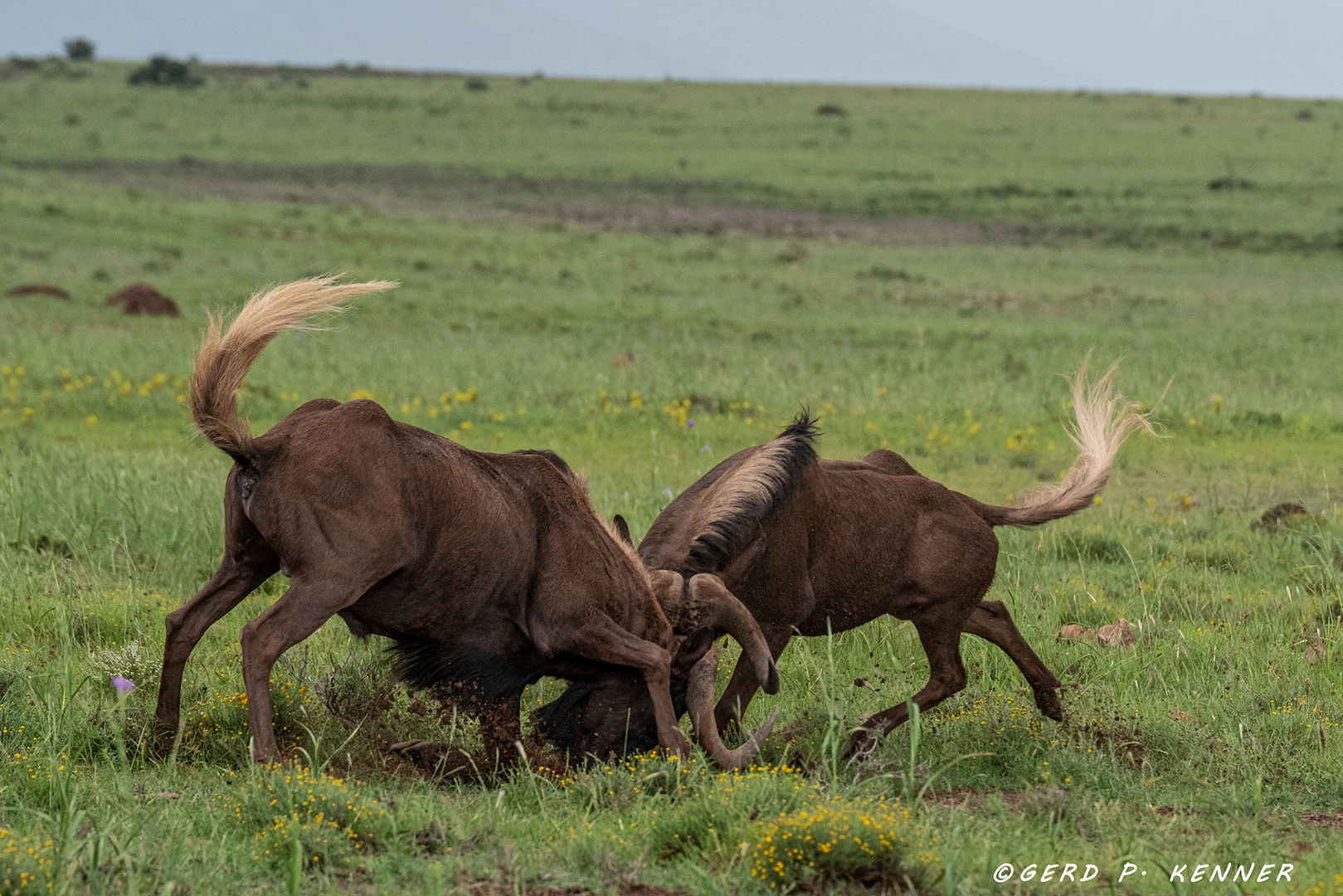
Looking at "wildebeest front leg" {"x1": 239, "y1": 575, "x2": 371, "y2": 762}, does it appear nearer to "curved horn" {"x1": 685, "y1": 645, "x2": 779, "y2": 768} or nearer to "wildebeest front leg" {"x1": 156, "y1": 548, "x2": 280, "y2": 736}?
"wildebeest front leg" {"x1": 156, "y1": 548, "x2": 280, "y2": 736}

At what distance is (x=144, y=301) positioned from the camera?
58.1 ft

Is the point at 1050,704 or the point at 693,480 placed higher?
the point at 693,480

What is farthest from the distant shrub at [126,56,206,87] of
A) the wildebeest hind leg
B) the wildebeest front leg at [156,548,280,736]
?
the wildebeest hind leg

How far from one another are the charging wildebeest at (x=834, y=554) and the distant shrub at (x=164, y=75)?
59953 millimetres

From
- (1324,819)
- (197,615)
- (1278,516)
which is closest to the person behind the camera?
(1324,819)

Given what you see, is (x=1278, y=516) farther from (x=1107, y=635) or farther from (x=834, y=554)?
(x=834, y=554)

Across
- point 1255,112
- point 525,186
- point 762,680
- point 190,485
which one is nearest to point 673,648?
point 762,680

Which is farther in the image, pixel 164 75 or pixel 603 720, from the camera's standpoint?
pixel 164 75

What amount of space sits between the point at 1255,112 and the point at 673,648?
6088 cm

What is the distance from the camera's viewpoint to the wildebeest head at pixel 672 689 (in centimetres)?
486

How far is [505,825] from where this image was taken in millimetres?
4125

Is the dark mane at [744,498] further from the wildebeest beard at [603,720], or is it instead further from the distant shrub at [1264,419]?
the distant shrub at [1264,419]

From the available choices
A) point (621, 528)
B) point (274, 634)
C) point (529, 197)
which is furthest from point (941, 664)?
point (529, 197)

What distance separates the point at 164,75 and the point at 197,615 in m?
61.2
